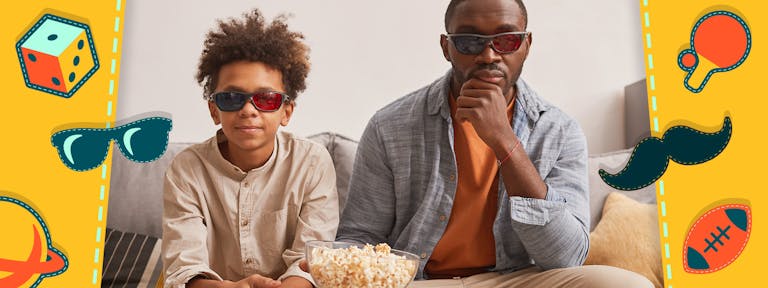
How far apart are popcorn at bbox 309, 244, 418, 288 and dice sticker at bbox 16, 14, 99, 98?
0.45m

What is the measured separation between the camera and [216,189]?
1.35m

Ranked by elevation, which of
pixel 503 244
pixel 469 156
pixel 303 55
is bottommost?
pixel 503 244

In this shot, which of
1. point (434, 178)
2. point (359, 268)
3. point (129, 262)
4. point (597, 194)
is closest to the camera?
point (359, 268)

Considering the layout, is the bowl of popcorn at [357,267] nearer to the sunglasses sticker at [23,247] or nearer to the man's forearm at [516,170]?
the man's forearm at [516,170]

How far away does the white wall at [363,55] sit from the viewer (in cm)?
131

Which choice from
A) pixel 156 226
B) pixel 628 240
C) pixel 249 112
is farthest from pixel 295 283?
pixel 628 240

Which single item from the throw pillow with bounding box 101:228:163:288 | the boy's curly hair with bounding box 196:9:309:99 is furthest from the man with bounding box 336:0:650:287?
the throw pillow with bounding box 101:228:163:288

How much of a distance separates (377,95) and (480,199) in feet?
1.01

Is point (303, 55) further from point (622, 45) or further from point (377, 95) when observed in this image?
point (622, 45)

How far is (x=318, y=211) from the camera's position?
136 centimetres

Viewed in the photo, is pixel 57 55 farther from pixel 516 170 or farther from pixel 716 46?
pixel 716 46

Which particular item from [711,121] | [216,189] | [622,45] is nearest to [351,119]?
[216,189]

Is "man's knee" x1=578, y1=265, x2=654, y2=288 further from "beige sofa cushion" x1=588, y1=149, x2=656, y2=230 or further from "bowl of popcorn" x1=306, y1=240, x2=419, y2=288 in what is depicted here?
"beige sofa cushion" x1=588, y1=149, x2=656, y2=230

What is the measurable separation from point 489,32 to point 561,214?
339mm
